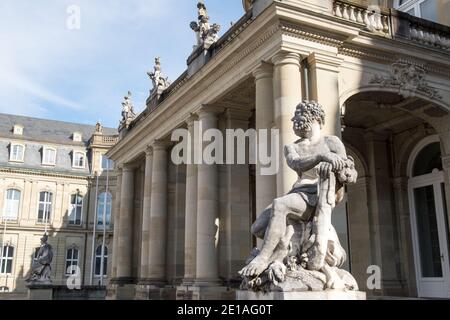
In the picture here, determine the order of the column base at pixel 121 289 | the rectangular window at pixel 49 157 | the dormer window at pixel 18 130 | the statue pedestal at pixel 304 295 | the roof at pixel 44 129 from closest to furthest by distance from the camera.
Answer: the statue pedestal at pixel 304 295 < the column base at pixel 121 289 < the rectangular window at pixel 49 157 < the dormer window at pixel 18 130 < the roof at pixel 44 129

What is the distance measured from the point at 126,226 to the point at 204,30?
1073cm

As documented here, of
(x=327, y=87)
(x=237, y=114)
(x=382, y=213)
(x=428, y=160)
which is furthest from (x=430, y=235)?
(x=327, y=87)

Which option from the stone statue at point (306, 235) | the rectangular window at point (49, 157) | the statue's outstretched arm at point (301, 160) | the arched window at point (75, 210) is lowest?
the stone statue at point (306, 235)

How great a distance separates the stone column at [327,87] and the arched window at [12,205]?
3953 cm

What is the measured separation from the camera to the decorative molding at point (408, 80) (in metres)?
13.5

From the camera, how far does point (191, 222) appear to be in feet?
53.7

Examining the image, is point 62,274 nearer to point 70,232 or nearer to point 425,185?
point 70,232

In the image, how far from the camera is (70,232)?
4706 cm

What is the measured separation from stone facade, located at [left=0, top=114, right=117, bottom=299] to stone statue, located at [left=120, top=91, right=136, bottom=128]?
19.8m

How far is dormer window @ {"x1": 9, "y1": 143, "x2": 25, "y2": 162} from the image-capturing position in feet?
152

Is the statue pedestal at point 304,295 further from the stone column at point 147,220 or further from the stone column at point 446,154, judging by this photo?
the stone column at point 147,220

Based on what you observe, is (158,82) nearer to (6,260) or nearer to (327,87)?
(327,87)

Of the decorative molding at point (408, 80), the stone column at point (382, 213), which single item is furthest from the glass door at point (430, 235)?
the decorative molding at point (408, 80)

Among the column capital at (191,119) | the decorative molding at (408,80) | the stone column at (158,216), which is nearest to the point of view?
the decorative molding at (408,80)
